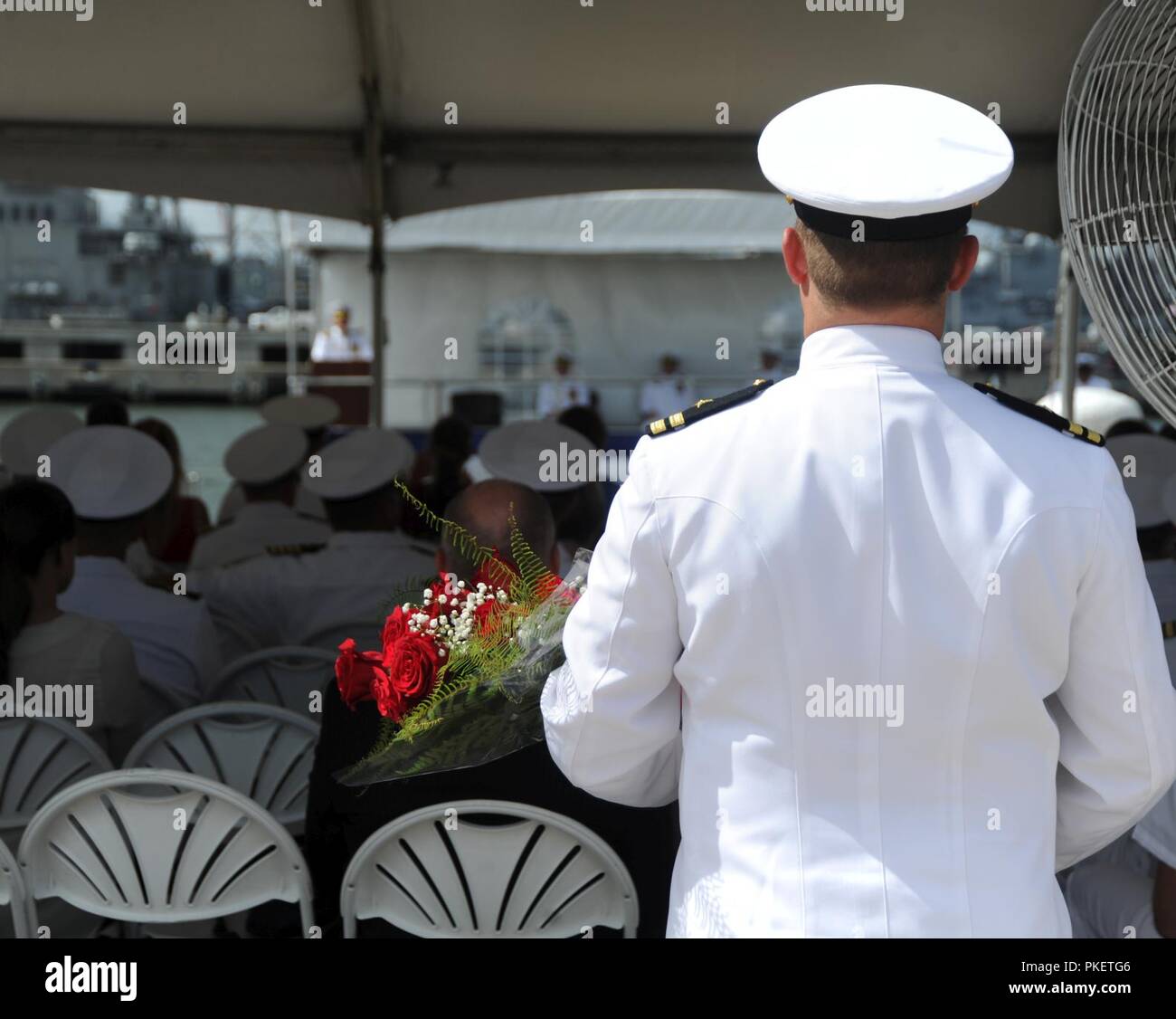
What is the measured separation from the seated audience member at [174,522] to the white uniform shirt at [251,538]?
5.8 inches

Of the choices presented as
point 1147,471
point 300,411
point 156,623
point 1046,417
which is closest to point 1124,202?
point 1046,417

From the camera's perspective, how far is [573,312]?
54.8 feet

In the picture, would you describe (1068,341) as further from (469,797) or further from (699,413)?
(699,413)

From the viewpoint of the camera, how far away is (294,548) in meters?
4.52

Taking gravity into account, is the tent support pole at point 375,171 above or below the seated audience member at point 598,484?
above

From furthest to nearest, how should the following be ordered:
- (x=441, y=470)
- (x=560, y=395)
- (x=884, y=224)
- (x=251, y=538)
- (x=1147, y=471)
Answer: (x=560, y=395) < (x=441, y=470) < (x=251, y=538) < (x=1147, y=471) < (x=884, y=224)

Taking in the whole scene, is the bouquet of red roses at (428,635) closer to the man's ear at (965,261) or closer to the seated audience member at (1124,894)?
the man's ear at (965,261)

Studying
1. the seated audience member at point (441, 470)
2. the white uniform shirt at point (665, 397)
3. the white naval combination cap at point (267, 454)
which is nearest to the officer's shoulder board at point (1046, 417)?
the seated audience member at point (441, 470)

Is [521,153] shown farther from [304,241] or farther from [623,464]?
[304,241]

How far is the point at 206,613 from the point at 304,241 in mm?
12769


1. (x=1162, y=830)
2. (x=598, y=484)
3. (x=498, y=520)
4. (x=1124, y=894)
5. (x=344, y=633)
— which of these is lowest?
(x=1124, y=894)

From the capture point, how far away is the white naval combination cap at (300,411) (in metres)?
6.43

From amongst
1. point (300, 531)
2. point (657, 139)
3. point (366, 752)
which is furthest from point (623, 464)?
point (366, 752)

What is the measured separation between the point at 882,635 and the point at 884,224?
43 cm
